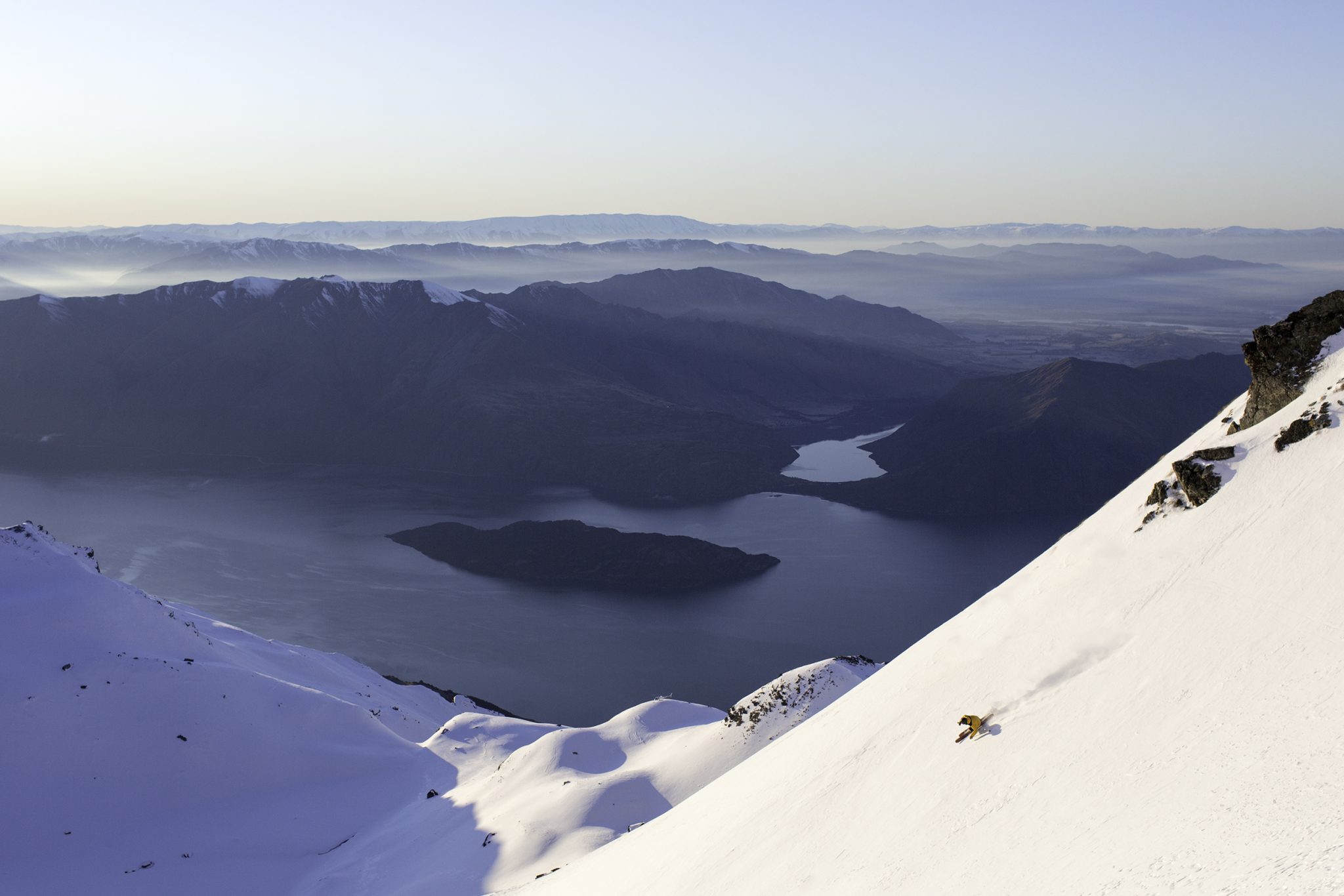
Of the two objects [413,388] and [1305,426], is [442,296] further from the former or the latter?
[1305,426]

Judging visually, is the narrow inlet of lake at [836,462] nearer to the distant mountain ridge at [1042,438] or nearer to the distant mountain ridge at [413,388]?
the distant mountain ridge at [1042,438]

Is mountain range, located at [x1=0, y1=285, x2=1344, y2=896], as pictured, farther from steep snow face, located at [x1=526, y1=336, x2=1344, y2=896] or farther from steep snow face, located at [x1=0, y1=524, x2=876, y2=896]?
steep snow face, located at [x1=0, y1=524, x2=876, y2=896]

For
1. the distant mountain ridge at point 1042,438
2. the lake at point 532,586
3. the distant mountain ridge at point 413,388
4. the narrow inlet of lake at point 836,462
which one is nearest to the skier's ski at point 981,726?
the lake at point 532,586

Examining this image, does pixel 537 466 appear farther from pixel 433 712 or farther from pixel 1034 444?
pixel 433 712

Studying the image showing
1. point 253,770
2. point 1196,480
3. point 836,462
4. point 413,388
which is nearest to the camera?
point 1196,480

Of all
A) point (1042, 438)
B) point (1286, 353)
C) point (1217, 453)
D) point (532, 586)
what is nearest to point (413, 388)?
point (532, 586)
